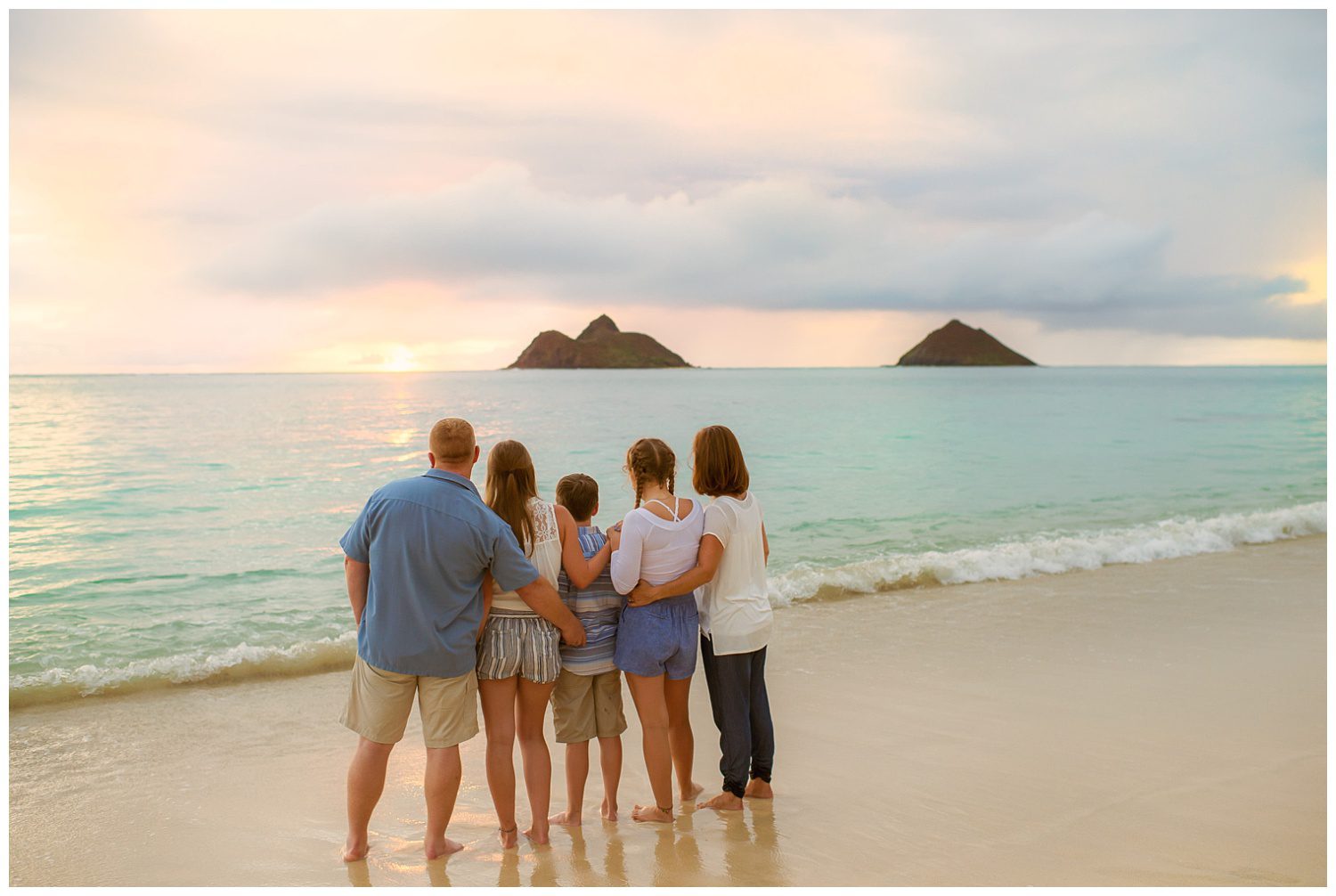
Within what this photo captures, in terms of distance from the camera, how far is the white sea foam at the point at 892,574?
7133 mm

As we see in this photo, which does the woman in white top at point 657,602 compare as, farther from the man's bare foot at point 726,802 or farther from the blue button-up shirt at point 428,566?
the blue button-up shirt at point 428,566

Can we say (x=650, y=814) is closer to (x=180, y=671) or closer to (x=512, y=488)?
(x=512, y=488)

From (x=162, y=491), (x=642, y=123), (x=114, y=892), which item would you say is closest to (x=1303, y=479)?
(x=642, y=123)

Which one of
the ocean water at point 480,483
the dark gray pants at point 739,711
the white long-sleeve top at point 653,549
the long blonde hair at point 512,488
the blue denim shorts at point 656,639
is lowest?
the ocean water at point 480,483

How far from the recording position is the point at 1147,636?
25.3 feet

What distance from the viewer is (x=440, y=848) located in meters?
3.88

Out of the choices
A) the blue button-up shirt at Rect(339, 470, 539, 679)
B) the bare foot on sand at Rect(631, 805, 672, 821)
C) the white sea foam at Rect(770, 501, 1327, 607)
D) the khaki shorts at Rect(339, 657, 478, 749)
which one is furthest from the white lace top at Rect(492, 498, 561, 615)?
the white sea foam at Rect(770, 501, 1327, 607)

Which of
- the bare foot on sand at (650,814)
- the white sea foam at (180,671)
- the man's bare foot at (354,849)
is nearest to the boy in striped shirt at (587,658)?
the bare foot on sand at (650,814)

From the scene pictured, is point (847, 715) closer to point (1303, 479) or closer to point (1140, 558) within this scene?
point (1140, 558)

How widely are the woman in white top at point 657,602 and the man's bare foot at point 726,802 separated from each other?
29cm

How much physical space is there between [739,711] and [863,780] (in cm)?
103

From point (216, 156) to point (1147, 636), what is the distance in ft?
75.5

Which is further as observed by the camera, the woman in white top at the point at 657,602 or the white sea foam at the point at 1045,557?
the white sea foam at the point at 1045,557

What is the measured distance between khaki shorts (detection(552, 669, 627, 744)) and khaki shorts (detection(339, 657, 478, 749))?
462 mm
